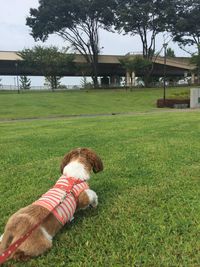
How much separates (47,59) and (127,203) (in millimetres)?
49192

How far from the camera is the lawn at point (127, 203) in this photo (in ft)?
7.55

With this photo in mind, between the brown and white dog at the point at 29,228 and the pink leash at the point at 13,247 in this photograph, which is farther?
the brown and white dog at the point at 29,228

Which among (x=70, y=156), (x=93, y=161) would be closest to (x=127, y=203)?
(x=93, y=161)

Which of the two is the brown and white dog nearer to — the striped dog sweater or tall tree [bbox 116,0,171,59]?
the striped dog sweater

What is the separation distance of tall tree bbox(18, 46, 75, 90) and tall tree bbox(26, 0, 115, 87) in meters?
3.07

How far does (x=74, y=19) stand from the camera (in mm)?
49969

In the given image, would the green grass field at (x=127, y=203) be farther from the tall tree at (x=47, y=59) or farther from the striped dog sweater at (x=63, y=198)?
the tall tree at (x=47, y=59)

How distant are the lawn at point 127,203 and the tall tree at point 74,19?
4631cm

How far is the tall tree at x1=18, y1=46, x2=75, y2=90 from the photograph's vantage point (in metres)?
49.9

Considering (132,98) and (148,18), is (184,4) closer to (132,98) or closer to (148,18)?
(148,18)

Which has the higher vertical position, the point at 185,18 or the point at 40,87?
the point at 185,18

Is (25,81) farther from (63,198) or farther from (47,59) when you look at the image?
(63,198)

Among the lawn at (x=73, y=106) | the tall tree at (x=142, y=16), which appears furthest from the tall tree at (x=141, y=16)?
the lawn at (x=73, y=106)

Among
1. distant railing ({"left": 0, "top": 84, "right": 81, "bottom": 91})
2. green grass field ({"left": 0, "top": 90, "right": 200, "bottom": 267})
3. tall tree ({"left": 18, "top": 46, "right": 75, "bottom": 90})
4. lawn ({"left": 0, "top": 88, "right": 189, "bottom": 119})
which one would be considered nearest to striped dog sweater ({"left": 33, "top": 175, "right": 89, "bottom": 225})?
green grass field ({"left": 0, "top": 90, "right": 200, "bottom": 267})
